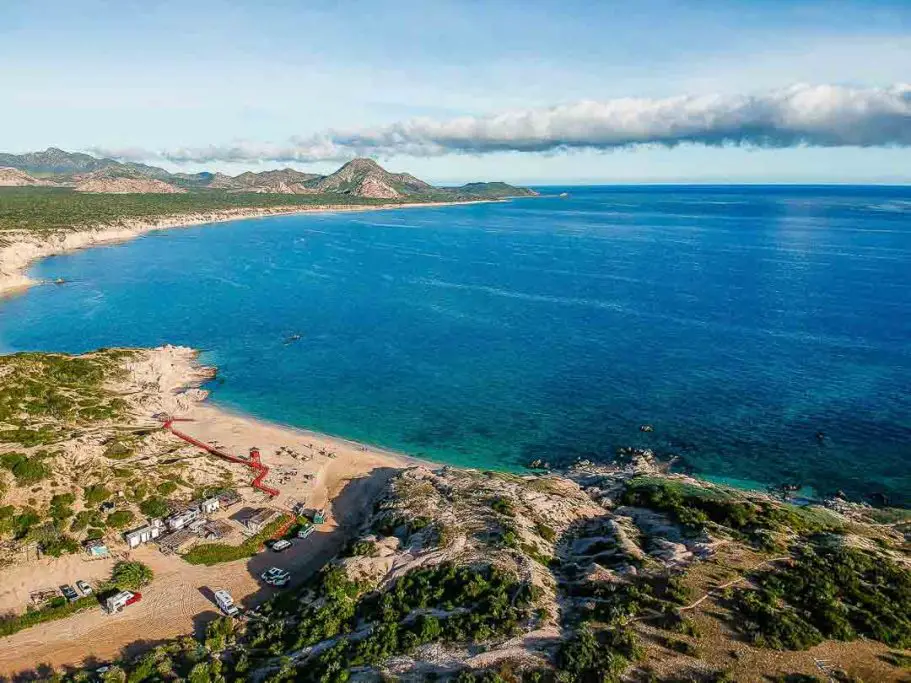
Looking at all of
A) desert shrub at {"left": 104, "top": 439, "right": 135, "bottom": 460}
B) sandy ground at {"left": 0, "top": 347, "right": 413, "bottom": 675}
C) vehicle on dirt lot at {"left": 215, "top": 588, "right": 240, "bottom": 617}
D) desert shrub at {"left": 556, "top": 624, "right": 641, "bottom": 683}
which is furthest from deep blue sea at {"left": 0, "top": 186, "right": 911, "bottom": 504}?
desert shrub at {"left": 556, "top": 624, "right": 641, "bottom": 683}

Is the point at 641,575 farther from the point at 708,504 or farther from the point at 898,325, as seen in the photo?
the point at 898,325

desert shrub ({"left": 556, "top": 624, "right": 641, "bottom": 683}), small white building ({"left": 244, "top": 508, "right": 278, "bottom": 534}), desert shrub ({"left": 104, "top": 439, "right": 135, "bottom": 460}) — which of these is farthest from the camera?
desert shrub ({"left": 104, "top": 439, "right": 135, "bottom": 460})

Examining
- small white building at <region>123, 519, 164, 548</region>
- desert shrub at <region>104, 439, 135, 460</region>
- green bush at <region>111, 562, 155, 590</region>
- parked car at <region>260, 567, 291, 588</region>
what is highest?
desert shrub at <region>104, 439, 135, 460</region>

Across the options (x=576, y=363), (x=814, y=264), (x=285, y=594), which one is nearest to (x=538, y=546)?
(x=285, y=594)

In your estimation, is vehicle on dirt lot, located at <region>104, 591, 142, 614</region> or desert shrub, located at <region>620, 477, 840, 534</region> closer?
vehicle on dirt lot, located at <region>104, 591, 142, 614</region>

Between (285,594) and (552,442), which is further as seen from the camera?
(552,442)

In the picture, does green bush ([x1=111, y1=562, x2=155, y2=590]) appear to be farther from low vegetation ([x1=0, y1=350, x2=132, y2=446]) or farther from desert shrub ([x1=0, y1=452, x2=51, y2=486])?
low vegetation ([x1=0, y1=350, x2=132, y2=446])
